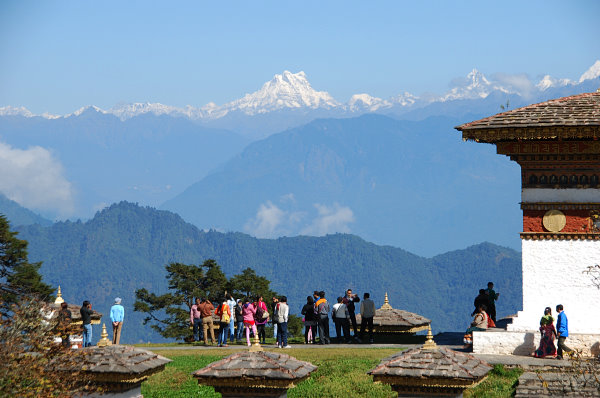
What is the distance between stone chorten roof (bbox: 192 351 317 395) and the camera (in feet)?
48.6

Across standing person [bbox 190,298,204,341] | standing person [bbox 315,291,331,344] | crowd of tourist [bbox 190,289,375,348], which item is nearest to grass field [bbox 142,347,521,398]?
crowd of tourist [bbox 190,289,375,348]

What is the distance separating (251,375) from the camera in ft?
48.6

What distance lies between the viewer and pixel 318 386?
23.5 metres

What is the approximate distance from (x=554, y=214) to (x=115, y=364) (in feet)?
49.5

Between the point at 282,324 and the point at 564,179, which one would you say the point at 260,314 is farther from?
the point at 564,179

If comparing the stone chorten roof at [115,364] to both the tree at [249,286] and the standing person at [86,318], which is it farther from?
the tree at [249,286]

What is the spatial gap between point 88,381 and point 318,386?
27.7ft

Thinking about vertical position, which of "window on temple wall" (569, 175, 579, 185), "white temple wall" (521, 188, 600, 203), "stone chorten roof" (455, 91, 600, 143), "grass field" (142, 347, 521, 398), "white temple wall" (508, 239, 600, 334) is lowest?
"grass field" (142, 347, 521, 398)

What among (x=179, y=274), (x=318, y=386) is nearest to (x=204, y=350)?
(x=318, y=386)

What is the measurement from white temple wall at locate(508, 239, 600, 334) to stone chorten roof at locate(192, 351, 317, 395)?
44.4ft

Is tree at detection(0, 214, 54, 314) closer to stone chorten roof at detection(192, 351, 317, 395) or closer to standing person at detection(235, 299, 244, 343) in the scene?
standing person at detection(235, 299, 244, 343)

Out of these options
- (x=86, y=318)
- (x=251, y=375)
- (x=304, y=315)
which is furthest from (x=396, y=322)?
(x=251, y=375)

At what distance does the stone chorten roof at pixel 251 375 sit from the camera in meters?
14.8

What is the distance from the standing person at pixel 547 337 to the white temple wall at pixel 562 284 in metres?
1.03
